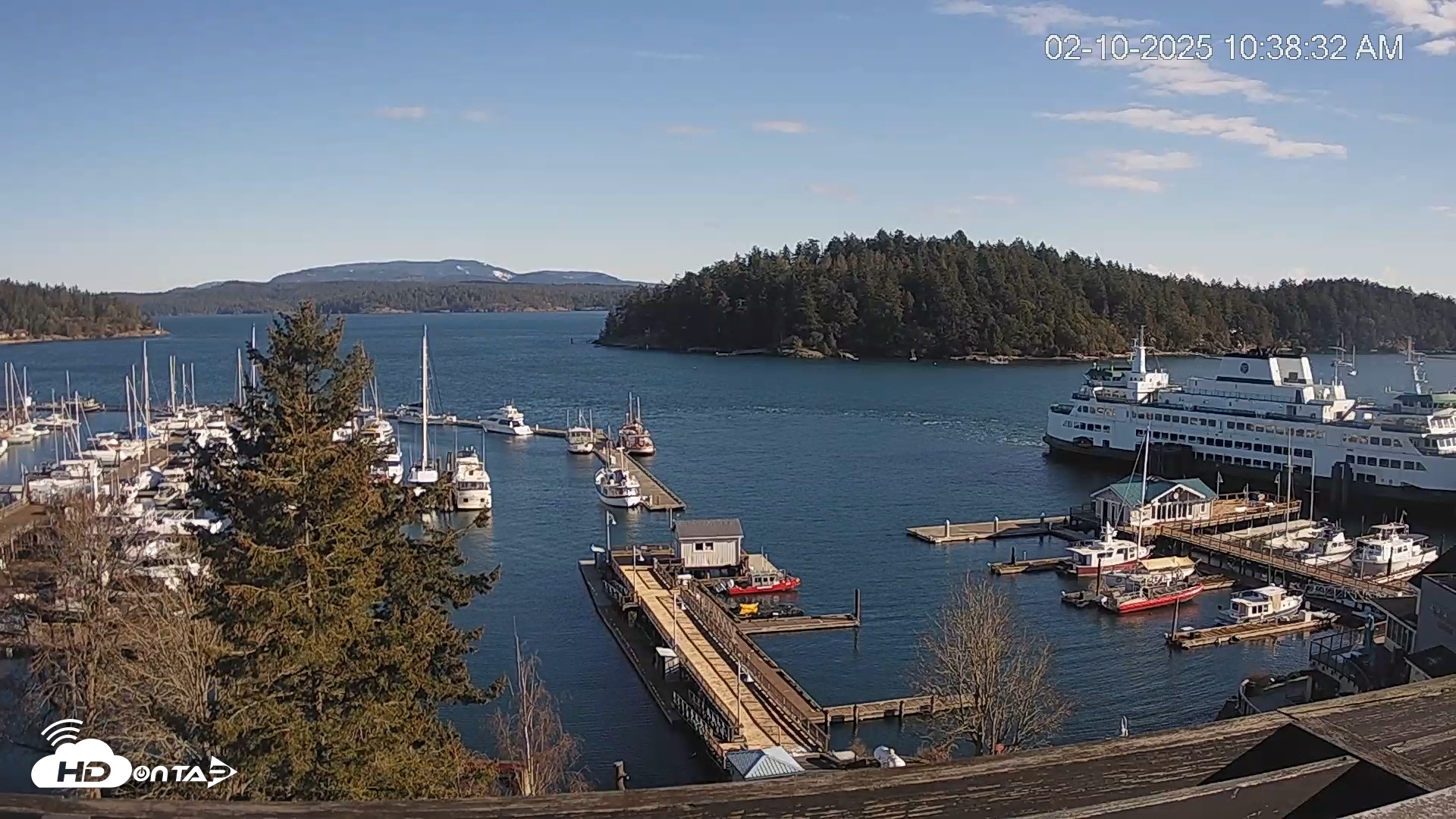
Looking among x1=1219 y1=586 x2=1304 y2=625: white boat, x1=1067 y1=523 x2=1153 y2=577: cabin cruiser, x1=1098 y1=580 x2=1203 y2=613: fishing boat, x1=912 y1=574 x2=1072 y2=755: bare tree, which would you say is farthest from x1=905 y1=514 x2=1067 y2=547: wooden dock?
x1=912 y1=574 x2=1072 y2=755: bare tree

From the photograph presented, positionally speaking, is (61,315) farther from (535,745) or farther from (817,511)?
(535,745)

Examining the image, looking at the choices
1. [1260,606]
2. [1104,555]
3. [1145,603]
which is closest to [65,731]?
[1145,603]

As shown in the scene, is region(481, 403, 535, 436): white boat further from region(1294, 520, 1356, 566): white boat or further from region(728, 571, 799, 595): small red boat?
region(1294, 520, 1356, 566): white boat

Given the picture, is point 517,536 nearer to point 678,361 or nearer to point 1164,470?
point 1164,470

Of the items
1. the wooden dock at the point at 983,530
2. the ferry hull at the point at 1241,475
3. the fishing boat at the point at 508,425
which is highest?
the fishing boat at the point at 508,425

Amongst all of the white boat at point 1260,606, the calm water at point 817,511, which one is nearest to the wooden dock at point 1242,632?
the white boat at point 1260,606

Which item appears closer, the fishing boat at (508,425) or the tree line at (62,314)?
the fishing boat at (508,425)

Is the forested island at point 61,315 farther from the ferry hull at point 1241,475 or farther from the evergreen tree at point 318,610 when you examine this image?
the evergreen tree at point 318,610
